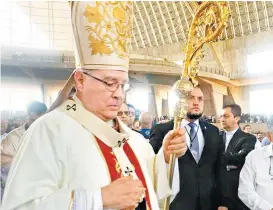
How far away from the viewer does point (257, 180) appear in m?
3.75

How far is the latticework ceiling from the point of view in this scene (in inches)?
1121

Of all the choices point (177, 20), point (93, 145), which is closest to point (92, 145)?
point (93, 145)

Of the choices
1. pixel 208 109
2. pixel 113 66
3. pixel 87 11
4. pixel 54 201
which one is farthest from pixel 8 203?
pixel 208 109

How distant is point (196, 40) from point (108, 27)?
0.60 metres

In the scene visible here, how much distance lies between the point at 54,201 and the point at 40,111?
8.74 ft

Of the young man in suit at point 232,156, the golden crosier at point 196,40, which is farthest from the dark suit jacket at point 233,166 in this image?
the golden crosier at point 196,40

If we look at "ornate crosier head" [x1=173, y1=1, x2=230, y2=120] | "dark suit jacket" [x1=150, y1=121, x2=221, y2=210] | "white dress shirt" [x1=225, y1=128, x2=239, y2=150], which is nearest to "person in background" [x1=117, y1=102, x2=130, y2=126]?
"dark suit jacket" [x1=150, y1=121, x2=221, y2=210]

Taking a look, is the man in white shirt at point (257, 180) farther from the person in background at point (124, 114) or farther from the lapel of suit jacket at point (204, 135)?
the person in background at point (124, 114)

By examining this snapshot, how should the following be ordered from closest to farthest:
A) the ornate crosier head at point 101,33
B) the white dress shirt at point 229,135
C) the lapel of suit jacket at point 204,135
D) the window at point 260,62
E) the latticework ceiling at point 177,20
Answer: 1. the ornate crosier head at point 101,33
2. the lapel of suit jacket at point 204,135
3. the white dress shirt at point 229,135
4. the window at point 260,62
5. the latticework ceiling at point 177,20

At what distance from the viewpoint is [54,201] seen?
1666 mm

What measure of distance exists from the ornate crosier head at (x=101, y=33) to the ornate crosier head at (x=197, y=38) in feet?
1.47

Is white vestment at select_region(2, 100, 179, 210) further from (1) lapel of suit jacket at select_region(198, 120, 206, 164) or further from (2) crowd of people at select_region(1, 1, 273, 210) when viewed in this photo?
(1) lapel of suit jacket at select_region(198, 120, 206, 164)

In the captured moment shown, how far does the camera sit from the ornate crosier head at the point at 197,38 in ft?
7.73

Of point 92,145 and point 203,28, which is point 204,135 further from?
point 92,145
